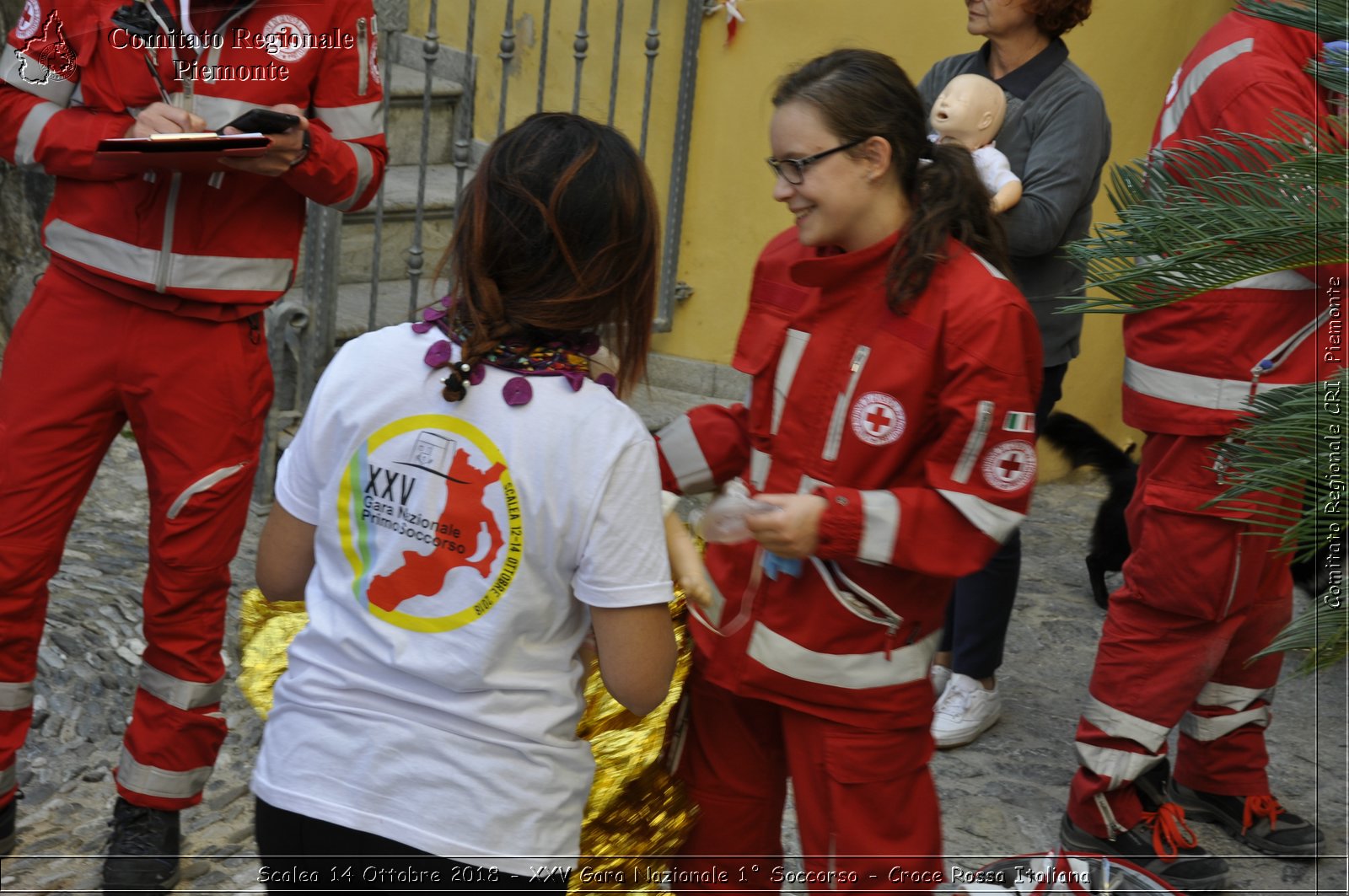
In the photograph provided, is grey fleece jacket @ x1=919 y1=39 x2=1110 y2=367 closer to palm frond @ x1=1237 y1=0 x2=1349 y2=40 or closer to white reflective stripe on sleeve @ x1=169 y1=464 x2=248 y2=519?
palm frond @ x1=1237 y1=0 x2=1349 y2=40

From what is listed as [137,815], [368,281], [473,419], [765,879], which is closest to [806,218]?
[473,419]

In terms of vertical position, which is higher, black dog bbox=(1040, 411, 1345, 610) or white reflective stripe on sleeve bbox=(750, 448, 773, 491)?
white reflective stripe on sleeve bbox=(750, 448, 773, 491)

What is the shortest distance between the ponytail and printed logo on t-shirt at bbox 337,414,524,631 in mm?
786

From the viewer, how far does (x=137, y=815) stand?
3025 mm

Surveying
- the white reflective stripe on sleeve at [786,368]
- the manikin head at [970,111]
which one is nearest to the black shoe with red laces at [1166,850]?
the white reflective stripe on sleeve at [786,368]

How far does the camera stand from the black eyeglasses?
2.27 meters

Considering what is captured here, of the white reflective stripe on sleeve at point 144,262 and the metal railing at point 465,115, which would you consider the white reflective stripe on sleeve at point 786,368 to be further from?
the metal railing at point 465,115

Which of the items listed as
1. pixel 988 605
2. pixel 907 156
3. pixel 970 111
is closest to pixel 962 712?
pixel 988 605

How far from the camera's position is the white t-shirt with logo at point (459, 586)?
1822mm

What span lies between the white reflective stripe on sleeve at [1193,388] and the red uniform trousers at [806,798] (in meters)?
1.10

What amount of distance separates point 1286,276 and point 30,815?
2986 millimetres

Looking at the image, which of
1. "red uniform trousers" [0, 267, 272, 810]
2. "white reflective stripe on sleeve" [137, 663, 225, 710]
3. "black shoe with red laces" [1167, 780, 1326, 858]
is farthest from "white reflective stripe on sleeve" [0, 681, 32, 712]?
"black shoe with red laces" [1167, 780, 1326, 858]

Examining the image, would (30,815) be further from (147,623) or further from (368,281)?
(368,281)

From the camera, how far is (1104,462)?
4.32 m
